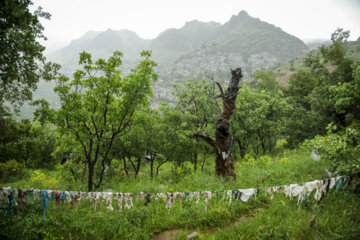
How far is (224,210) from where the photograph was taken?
5934mm

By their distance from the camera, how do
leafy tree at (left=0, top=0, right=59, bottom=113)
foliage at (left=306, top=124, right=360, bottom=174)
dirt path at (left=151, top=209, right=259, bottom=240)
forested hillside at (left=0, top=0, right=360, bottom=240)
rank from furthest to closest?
foliage at (left=306, top=124, right=360, bottom=174), dirt path at (left=151, top=209, right=259, bottom=240), forested hillside at (left=0, top=0, right=360, bottom=240), leafy tree at (left=0, top=0, right=59, bottom=113)

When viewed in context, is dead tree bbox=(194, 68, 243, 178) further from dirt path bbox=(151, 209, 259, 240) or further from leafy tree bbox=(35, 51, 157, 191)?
leafy tree bbox=(35, 51, 157, 191)

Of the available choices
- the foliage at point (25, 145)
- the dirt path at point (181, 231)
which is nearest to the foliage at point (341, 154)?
the dirt path at point (181, 231)

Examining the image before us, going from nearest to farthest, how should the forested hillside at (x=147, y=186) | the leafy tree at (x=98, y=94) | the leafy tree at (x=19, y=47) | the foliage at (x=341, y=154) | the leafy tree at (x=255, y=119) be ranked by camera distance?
the leafy tree at (x=19, y=47)
the forested hillside at (x=147, y=186)
the foliage at (x=341, y=154)
the leafy tree at (x=98, y=94)
the leafy tree at (x=255, y=119)

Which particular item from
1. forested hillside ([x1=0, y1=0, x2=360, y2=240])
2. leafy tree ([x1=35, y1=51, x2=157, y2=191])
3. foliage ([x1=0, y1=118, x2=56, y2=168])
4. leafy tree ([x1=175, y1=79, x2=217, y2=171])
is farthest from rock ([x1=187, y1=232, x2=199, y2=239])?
foliage ([x1=0, y1=118, x2=56, y2=168])

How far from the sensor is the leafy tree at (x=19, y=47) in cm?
447

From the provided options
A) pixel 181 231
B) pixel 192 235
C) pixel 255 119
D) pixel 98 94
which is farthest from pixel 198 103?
pixel 192 235

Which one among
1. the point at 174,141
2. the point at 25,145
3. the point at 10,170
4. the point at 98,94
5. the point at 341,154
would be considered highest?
the point at 98,94

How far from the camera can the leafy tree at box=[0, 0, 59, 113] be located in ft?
14.7

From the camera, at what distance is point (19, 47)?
6094mm

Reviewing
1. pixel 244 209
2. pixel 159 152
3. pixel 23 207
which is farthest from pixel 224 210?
pixel 159 152

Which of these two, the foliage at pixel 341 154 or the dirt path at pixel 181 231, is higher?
the foliage at pixel 341 154

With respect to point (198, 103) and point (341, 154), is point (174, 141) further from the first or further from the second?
point (341, 154)

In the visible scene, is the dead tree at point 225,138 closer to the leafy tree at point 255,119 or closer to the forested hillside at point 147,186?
the forested hillside at point 147,186
